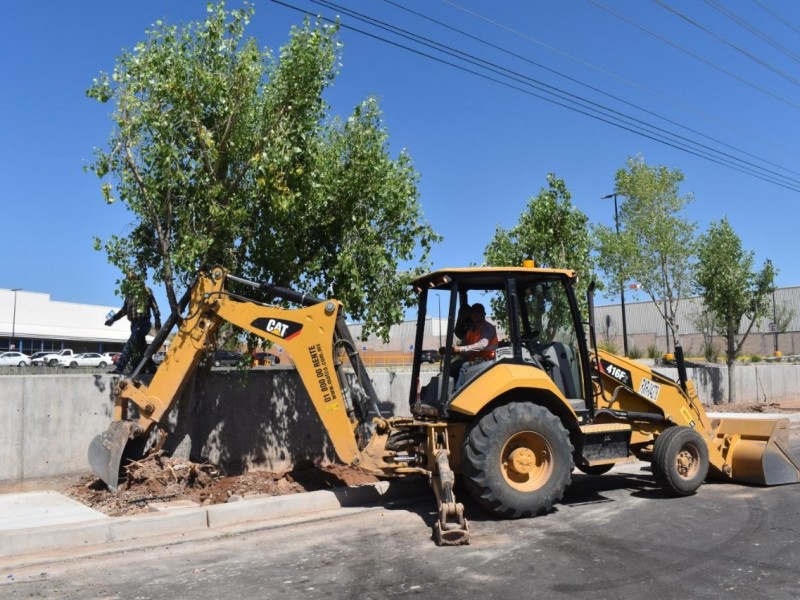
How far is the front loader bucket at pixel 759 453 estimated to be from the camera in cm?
909

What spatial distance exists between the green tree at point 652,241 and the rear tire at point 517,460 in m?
14.4

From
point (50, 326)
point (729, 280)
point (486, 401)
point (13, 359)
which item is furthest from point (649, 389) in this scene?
point (50, 326)

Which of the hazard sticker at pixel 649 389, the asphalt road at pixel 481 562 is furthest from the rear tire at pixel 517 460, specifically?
the hazard sticker at pixel 649 389

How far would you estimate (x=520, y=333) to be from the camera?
26.6 feet

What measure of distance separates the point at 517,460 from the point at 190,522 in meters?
3.45

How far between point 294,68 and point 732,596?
291 inches

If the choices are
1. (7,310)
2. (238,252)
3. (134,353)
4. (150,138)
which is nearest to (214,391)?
(134,353)

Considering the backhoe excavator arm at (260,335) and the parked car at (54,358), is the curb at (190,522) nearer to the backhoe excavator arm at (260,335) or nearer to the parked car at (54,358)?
the backhoe excavator arm at (260,335)

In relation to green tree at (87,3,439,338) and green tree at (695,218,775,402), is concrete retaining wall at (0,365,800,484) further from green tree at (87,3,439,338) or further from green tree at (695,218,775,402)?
green tree at (695,218,775,402)

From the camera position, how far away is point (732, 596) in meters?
5.07

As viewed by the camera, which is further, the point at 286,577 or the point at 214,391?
the point at 214,391

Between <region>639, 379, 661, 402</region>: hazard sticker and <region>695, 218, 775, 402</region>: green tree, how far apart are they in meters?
13.2

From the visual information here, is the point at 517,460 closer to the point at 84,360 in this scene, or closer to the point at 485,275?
the point at 485,275

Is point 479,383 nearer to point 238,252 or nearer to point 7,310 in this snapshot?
point 238,252
